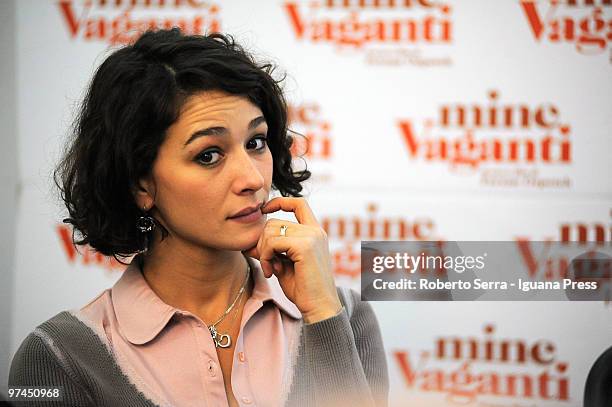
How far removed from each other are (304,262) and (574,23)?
4.12 ft

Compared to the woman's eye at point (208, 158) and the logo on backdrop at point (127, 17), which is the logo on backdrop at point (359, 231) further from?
the woman's eye at point (208, 158)

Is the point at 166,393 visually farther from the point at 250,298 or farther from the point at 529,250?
the point at 529,250

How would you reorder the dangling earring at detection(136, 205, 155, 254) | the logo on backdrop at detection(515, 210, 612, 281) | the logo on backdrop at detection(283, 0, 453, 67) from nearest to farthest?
1. the dangling earring at detection(136, 205, 155, 254)
2. the logo on backdrop at detection(515, 210, 612, 281)
3. the logo on backdrop at detection(283, 0, 453, 67)

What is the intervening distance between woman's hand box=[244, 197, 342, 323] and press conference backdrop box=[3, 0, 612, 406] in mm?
832

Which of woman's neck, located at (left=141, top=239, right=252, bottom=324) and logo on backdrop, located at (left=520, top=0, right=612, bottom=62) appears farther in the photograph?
logo on backdrop, located at (left=520, top=0, right=612, bottom=62)

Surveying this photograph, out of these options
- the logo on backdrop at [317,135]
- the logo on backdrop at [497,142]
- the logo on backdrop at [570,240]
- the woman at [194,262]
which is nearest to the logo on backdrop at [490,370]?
the logo on backdrop at [570,240]

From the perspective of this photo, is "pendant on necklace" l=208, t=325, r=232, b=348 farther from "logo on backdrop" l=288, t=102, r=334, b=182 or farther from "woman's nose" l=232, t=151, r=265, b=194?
"logo on backdrop" l=288, t=102, r=334, b=182

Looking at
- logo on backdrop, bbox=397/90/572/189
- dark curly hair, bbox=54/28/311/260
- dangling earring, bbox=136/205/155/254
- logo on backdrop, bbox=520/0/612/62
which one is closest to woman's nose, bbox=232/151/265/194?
dark curly hair, bbox=54/28/311/260

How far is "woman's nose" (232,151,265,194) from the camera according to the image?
1197 mm

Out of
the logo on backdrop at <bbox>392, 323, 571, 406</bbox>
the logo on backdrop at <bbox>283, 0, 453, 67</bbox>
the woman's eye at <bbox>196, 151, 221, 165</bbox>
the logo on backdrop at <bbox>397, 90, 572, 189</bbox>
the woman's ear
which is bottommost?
the logo on backdrop at <bbox>392, 323, 571, 406</bbox>

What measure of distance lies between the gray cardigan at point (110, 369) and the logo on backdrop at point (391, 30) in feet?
3.57

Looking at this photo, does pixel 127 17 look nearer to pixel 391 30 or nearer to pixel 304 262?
pixel 391 30

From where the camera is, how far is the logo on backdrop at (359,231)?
2088 mm

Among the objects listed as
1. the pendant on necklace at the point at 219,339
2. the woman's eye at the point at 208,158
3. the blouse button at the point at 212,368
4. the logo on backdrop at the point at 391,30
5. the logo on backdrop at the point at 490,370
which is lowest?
the logo on backdrop at the point at 490,370
